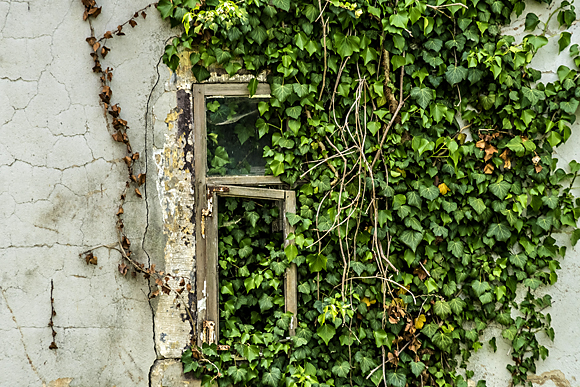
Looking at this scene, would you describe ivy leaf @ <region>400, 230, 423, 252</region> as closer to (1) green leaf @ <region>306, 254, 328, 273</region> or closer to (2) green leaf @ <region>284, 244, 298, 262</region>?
(1) green leaf @ <region>306, 254, 328, 273</region>

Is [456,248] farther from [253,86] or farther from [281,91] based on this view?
[253,86]

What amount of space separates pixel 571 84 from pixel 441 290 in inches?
64.4

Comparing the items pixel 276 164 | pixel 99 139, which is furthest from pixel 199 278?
pixel 99 139

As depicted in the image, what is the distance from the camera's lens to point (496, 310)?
2.84 metres

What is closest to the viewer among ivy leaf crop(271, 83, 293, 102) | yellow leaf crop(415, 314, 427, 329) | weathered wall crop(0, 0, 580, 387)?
weathered wall crop(0, 0, 580, 387)

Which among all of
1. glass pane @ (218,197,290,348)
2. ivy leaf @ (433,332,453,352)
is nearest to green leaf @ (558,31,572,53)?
ivy leaf @ (433,332,453,352)

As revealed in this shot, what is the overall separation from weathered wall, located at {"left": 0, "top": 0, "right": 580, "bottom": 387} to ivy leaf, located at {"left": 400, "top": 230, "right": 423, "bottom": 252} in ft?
4.66

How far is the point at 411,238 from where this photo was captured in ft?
9.01

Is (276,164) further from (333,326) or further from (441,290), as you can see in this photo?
(441,290)

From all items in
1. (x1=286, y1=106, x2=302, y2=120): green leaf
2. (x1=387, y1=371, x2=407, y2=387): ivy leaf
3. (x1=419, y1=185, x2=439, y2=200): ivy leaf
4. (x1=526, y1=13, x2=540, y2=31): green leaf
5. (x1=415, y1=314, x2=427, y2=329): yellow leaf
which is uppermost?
(x1=526, y1=13, x2=540, y2=31): green leaf

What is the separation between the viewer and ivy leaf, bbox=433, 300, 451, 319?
2740 millimetres

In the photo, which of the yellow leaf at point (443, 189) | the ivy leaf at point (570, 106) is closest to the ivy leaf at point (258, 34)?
the yellow leaf at point (443, 189)

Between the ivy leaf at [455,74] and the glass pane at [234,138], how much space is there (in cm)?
126

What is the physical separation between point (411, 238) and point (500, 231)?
608 millimetres
